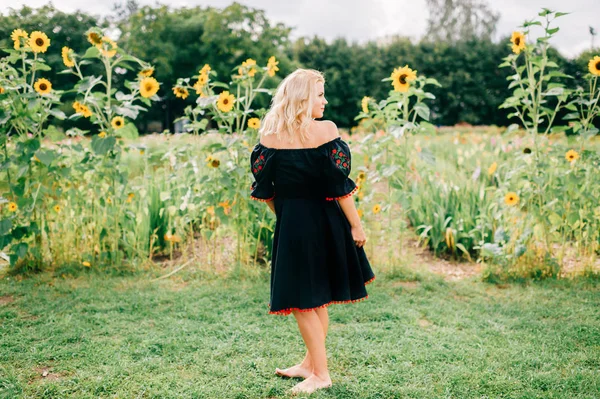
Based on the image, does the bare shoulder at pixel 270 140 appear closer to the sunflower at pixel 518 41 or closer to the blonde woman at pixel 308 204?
the blonde woman at pixel 308 204

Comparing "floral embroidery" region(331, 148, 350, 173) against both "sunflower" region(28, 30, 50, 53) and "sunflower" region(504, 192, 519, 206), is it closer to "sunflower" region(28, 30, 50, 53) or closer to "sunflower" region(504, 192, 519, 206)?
"sunflower" region(504, 192, 519, 206)

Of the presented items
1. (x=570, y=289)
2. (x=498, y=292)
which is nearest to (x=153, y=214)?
(x=498, y=292)

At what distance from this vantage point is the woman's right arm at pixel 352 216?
230 centimetres

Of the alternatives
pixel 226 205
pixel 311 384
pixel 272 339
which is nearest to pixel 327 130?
pixel 311 384

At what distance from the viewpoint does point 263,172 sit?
7.56ft

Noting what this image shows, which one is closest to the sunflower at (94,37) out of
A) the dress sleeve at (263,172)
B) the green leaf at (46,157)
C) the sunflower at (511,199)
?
the green leaf at (46,157)

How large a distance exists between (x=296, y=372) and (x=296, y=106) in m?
1.30

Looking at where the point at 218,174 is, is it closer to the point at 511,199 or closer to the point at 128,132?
the point at 128,132

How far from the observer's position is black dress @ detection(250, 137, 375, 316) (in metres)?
2.23

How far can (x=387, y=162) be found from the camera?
13.3ft

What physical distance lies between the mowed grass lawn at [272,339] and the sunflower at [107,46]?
5.65 feet

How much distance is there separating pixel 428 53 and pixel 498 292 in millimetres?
24039

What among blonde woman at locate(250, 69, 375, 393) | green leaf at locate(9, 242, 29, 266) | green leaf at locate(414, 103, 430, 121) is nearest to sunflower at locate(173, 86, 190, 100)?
green leaf at locate(9, 242, 29, 266)

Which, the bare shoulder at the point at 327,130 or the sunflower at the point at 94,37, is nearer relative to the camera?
the bare shoulder at the point at 327,130
